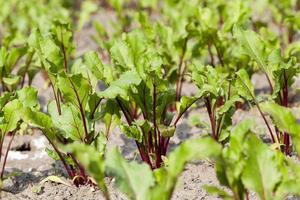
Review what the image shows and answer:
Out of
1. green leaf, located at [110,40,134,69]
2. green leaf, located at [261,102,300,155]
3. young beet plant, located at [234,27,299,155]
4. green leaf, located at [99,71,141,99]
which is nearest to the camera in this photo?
green leaf, located at [261,102,300,155]

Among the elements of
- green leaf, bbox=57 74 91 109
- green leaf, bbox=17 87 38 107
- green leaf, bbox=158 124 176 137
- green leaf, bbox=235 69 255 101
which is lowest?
green leaf, bbox=158 124 176 137

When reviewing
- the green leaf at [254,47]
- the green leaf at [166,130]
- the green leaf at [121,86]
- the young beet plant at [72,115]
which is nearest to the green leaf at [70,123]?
the young beet plant at [72,115]

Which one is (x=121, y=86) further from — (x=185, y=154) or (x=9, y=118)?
(x=185, y=154)

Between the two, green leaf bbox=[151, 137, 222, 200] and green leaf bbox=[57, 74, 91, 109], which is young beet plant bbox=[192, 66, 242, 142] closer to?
green leaf bbox=[57, 74, 91, 109]

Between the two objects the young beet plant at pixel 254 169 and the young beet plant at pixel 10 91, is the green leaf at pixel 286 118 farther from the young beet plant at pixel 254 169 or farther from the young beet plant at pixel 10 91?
the young beet plant at pixel 10 91

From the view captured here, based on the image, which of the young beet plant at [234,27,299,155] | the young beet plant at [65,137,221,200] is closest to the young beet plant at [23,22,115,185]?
the young beet plant at [65,137,221,200]

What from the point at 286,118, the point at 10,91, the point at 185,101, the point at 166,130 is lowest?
the point at 286,118

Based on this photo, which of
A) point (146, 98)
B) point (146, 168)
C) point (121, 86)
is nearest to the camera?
point (146, 168)

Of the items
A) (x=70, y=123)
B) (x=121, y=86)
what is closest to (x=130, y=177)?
(x=121, y=86)
